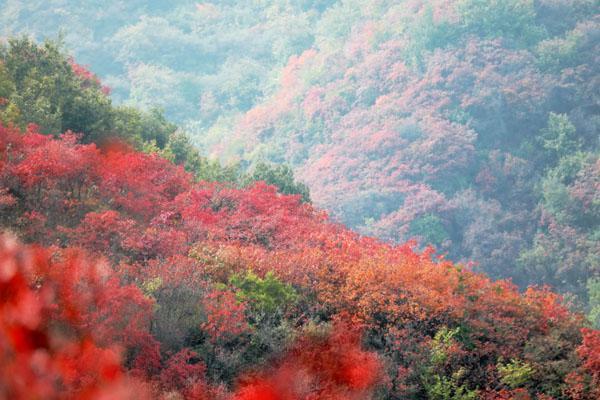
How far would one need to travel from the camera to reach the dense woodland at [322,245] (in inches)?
420

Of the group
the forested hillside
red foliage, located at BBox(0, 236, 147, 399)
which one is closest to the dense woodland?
red foliage, located at BBox(0, 236, 147, 399)

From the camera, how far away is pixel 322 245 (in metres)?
16.6

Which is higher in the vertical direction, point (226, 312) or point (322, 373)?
point (226, 312)

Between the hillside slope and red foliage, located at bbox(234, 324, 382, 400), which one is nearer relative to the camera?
the hillside slope

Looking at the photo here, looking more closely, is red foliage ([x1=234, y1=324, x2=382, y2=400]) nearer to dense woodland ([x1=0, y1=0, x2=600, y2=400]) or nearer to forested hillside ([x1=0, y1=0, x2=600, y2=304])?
dense woodland ([x1=0, y1=0, x2=600, y2=400])

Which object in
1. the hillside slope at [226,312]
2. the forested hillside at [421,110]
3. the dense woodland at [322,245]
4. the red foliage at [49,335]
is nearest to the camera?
the red foliage at [49,335]

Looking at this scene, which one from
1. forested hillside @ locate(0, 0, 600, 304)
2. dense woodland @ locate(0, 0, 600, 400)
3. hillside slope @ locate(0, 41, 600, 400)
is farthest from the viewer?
forested hillside @ locate(0, 0, 600, 304)

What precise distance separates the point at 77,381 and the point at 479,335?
822cm

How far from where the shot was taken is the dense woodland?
1067cm

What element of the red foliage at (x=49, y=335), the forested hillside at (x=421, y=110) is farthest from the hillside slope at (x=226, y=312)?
the forested hillside at (x=421, y=110)

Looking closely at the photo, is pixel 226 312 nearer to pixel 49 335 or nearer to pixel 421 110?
pixel 49 335

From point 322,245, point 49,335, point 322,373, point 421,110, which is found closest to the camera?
point 49,335

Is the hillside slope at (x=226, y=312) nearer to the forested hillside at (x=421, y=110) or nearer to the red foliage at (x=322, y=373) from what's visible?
the red foliage at (x=322, y=373)

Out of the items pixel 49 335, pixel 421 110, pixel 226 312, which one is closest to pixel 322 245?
pixel 226 312
